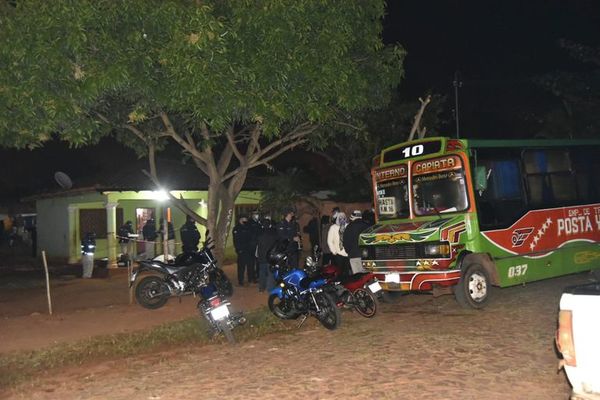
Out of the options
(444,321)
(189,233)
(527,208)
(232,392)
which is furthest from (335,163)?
(232,392)

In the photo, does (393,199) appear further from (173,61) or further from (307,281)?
(173,61)

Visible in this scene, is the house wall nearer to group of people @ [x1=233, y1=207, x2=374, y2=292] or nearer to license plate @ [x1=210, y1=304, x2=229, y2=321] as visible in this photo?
group of people @ [x1=233, y1=207, x2=374, y2=292]

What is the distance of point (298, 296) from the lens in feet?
32.1

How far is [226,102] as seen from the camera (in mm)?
9289

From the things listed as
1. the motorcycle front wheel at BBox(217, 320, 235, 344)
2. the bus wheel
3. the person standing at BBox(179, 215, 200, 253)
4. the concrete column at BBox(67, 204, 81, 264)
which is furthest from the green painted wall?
the bus wheel

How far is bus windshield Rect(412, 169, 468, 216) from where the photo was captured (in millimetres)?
10336

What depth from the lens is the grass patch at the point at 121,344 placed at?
8148 mm

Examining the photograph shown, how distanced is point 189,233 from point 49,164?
77.0 ft

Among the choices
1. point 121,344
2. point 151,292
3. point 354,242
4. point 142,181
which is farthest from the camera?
point 142,181

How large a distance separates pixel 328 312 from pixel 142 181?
512 inches

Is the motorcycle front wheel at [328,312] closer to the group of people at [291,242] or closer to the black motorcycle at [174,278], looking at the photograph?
the group of people at [291,242]

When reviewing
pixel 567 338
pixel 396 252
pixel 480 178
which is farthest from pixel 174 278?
pixel 567 338

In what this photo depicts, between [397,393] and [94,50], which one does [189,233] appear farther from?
[397,393]

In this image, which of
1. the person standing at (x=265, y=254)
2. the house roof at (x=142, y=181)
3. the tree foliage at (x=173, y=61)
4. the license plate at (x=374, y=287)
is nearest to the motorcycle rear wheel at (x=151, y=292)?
the person standing at (x=265, y=254)
